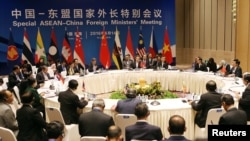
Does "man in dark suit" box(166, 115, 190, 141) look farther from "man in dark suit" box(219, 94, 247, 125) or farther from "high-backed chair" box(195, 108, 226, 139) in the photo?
"high-backed chair" box(195, 108, 226, 139)

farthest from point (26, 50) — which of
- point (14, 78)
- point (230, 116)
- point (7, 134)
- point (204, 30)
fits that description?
point (230, 116)

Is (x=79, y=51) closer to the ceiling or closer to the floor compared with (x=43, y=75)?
closer to the ceiling

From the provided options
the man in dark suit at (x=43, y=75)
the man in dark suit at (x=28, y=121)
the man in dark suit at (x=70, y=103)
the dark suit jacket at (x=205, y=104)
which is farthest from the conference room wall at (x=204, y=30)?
the man in dark suit at (x=28, y=121)

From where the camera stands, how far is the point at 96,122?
14.2 feet

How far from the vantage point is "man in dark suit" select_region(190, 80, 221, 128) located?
518 centimetres

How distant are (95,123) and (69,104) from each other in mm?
1276

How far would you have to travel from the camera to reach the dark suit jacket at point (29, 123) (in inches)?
168

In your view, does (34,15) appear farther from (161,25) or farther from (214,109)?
(214,109)

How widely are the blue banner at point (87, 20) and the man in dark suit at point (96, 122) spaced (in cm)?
961

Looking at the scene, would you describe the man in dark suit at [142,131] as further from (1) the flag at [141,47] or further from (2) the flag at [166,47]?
(2) the flag at [166,47]

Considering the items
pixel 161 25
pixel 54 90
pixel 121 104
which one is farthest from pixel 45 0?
pixel 121 104

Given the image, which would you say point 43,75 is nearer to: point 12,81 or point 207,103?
point 12,81

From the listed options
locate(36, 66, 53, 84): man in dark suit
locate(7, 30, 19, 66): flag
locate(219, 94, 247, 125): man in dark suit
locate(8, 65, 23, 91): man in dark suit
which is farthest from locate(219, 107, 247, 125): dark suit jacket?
locate(7, 30, 19, 66): flag

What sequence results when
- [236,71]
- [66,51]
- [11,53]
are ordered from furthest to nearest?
1. [66,51]
2. [11,53]
3. [236,71]
